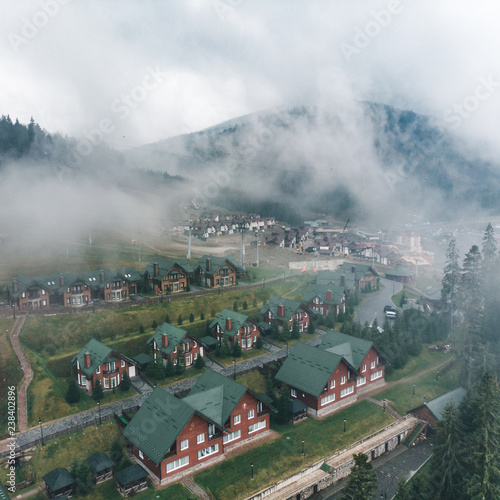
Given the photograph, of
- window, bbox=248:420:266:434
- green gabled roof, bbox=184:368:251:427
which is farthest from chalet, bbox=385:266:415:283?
green gabled roof, bbox=184:368:251:427

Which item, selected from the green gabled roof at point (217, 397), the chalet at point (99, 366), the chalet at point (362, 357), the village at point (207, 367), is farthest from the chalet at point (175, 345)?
the chalet at point (362, 357)

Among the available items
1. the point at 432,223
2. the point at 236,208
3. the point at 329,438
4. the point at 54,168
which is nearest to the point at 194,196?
the point at 236,208

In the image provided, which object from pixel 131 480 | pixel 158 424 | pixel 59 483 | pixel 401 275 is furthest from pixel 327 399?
pixel 401 275

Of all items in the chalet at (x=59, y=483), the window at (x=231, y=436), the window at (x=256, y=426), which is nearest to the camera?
the chalet at (x=59, y=483)

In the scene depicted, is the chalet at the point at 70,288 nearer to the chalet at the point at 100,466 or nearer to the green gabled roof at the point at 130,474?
the chalet at the point at 100,466

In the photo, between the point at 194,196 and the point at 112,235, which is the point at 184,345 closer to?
the point at 112,235
